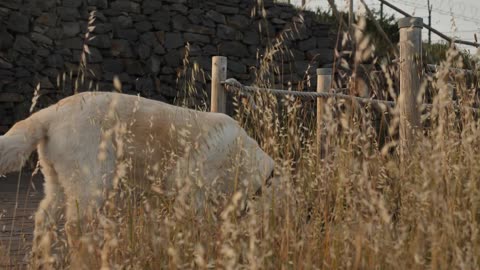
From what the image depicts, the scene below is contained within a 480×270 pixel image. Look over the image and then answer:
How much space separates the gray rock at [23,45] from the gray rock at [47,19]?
30cm

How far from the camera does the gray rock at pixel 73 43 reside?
9023 mm

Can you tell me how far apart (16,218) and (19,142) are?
1595 millimetres

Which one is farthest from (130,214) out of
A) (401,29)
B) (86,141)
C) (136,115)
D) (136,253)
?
(401,29)

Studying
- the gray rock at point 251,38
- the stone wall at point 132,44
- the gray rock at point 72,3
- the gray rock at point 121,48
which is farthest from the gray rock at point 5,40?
the gray rock at point 251,38

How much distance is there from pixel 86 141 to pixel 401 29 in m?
2.05

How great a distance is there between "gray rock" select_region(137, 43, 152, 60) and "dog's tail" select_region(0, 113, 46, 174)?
653cm

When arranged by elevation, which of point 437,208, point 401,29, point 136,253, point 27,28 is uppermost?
point 27,28

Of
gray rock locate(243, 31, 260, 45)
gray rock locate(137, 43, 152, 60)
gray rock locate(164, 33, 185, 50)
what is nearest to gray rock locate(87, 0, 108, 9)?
gray rock locate(137, 43, 152, 60)

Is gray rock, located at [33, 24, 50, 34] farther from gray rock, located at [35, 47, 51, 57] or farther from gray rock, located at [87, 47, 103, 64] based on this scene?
gray rock, located at [87, 47, 103, 64]

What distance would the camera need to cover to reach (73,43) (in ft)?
29.8

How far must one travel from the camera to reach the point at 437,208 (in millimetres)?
1688

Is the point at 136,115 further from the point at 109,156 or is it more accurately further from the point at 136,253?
the point at 136,253

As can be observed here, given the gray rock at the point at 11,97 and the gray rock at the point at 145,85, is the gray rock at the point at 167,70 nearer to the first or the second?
the gray rock at the point at 145,85

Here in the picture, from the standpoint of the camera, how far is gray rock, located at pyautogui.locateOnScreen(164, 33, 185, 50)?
957 cm
